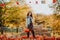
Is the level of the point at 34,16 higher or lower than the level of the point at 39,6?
lower

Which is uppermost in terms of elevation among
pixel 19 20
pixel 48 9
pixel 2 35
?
pixel 48 9

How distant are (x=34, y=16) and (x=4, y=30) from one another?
1.12 feet

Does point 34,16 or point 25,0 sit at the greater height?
point 25,0

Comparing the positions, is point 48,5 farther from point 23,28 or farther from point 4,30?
point 4,30

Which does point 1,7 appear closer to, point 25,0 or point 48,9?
point 25,0

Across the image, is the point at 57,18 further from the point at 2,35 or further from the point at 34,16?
the point at 2,35

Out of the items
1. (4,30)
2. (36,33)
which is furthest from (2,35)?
(36,33)

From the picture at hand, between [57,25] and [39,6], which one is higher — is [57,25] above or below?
below

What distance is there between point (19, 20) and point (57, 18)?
15.5 inches

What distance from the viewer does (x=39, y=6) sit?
1503mm

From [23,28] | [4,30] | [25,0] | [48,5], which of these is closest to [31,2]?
[25,0]

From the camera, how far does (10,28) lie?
59.3 inches

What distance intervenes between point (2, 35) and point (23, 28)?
227 millimetres

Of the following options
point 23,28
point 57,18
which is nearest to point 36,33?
point 23,28
